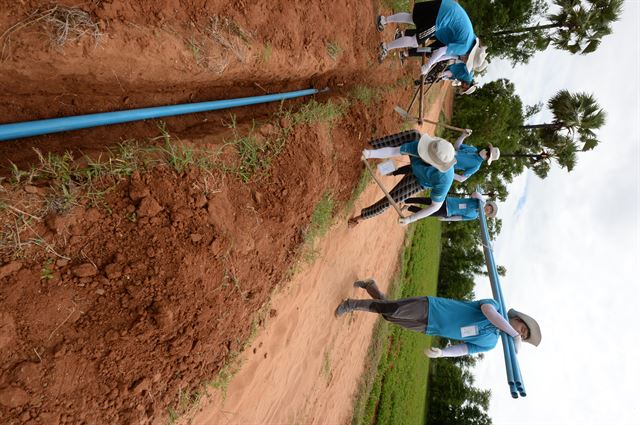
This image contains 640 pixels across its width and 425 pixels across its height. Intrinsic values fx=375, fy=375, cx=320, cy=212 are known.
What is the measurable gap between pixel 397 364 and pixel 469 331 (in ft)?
17.6

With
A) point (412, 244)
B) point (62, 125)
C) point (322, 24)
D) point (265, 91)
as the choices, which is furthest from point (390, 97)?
point (62, 125)

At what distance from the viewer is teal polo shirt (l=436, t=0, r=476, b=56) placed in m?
5.10

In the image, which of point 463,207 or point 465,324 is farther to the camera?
point 463,207

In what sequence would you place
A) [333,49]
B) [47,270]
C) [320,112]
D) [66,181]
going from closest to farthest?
[47,270], [66,181], [320,112], [333,49]

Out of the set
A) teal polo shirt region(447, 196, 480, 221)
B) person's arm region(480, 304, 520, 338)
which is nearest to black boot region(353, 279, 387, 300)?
teal polo shirt region(447, 196, 480, 221)

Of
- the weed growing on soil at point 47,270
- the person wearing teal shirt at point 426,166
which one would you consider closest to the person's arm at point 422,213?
the person wearing teal shirt at point 426,166

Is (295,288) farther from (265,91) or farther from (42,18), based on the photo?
(42,18)

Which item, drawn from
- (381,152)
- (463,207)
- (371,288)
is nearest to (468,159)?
(463,207)

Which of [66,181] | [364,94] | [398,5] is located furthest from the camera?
[398,5]

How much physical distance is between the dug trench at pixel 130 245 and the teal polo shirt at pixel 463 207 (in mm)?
2961

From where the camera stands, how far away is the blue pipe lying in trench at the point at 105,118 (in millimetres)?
2584

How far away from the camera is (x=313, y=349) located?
528cm

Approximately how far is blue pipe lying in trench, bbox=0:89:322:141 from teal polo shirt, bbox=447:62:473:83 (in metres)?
4.12

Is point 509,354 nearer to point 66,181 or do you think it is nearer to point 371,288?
point 371,288
